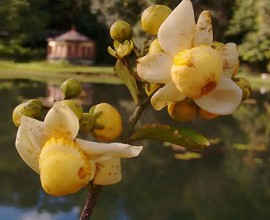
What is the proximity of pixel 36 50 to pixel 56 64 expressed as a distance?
1305mm

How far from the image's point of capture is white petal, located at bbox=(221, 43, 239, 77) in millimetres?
308

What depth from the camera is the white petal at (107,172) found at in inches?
11.7

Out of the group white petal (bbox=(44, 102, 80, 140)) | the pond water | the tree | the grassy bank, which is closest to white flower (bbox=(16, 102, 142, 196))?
white petal (bbox=(44, 102, 80, 140))

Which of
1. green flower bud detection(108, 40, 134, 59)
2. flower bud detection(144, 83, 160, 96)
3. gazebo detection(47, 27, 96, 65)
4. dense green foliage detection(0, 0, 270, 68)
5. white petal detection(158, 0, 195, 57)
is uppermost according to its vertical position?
white petal detection(158, 0, 195, 57)

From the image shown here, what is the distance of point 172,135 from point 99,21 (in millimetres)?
12574

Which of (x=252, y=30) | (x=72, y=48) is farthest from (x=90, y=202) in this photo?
(x=72, y=48)

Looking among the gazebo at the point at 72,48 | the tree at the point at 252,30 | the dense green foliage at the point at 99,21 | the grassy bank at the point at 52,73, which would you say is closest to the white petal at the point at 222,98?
the grassy bank at the point at 52,73

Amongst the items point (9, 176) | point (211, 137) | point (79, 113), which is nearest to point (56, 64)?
point (211, 137)

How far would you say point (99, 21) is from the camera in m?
12.7

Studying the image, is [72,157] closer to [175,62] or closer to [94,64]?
[175,62]

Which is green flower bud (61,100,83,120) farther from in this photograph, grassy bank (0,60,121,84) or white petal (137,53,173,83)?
grassy bank (0,60,121,84)

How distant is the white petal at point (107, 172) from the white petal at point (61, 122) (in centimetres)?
3

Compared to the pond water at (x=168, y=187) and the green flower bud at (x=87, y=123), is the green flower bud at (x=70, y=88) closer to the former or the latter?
the green flower bud at (x=87, y=123)

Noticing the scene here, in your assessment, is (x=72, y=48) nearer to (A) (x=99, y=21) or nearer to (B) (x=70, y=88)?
(A) (x=99, y=21)
